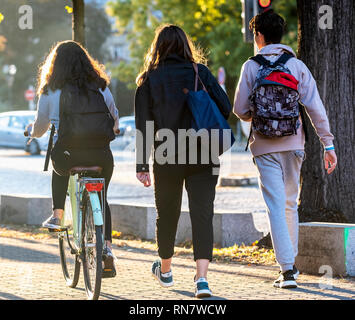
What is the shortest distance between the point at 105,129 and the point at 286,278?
1639mm

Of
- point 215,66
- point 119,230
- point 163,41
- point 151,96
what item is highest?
point 215,66

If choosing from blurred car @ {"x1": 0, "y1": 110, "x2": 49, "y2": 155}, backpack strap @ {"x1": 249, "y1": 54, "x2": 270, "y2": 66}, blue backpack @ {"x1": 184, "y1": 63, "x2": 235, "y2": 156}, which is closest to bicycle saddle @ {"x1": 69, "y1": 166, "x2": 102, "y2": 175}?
blue backpack @ {"x1": 184, "y1": 63, "x2": 235, "y2": 156}

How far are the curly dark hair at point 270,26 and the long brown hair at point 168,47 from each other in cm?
69

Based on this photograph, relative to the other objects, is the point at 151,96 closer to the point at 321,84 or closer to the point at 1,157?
the point at 321,84

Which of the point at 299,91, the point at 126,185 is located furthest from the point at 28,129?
the point at 126,185

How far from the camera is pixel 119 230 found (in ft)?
32.8

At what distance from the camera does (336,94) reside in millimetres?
7656

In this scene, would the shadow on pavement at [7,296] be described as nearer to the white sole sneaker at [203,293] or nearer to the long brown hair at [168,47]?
the white sole sneaker at [203,293]

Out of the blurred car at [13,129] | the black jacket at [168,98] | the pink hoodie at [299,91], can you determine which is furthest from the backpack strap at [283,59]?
the blurred car at [13,129]

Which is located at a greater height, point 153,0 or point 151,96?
point 153,0

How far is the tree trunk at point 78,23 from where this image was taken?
396 inches

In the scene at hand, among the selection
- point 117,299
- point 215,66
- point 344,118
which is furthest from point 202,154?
point 215,66

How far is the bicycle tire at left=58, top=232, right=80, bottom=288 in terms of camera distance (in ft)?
20.4

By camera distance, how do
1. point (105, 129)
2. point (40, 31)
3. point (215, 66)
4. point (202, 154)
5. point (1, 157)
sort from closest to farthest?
point (202, 154), point (105, 129), point (1, 157), point (215, 66), point (40, 31)
